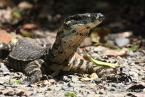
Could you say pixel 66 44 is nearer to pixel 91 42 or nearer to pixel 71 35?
pixel 71 35

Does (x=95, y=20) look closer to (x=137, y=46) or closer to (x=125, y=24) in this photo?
(x=137, y=46)

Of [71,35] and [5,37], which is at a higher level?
[5,37]

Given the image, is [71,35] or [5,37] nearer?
[71,35]

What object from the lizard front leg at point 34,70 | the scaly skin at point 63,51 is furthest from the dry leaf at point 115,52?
the lizard front leg at point 34,70

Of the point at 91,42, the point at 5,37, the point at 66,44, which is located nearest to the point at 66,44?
the point at 66,44

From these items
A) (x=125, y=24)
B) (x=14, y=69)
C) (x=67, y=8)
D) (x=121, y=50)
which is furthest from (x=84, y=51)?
(x=67, y=8)

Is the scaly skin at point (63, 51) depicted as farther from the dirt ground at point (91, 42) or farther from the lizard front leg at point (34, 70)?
the dirt ground at point (91, 42)
